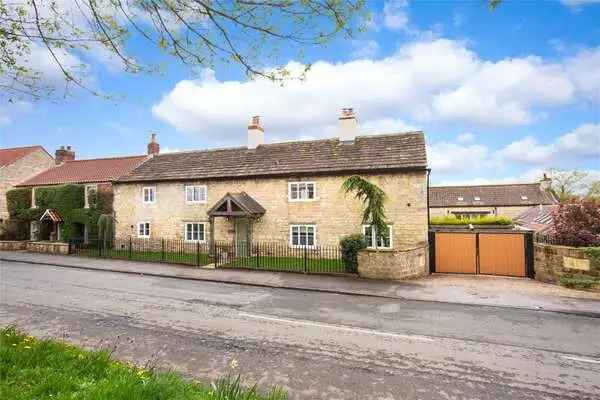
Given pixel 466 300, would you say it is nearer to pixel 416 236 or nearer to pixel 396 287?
pixel 396 287

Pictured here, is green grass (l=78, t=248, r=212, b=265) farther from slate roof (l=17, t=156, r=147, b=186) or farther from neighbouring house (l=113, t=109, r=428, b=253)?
slate roof (l=17, t=156, r=147, b=186)

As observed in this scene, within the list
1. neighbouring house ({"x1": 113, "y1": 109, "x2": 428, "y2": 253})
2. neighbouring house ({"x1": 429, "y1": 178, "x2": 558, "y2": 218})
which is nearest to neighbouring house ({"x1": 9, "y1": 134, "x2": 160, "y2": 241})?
neighbouring house ({"x1": 113, "y1": 109, "x2": 428, "y2": 253})

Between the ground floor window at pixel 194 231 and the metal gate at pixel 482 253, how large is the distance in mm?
14007

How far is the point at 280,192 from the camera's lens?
66.5 ft

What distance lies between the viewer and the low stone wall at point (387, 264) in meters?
14.4

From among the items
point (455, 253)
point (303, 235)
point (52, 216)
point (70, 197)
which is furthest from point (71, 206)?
Answer: point (455, 253)

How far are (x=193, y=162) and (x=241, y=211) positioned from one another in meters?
7.43

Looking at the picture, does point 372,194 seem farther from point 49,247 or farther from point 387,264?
point 49,247

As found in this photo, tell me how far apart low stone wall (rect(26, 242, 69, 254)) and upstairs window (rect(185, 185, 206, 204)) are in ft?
28.4

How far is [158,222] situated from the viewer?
23297mm

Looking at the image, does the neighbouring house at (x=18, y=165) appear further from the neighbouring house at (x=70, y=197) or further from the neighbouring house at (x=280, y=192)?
the neighbouring house at (x=280, y=192)

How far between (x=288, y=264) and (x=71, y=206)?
1962cm

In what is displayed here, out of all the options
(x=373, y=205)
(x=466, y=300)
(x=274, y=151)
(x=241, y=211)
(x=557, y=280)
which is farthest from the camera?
(x=274, y=151)

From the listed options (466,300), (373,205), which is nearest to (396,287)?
(466,300)
